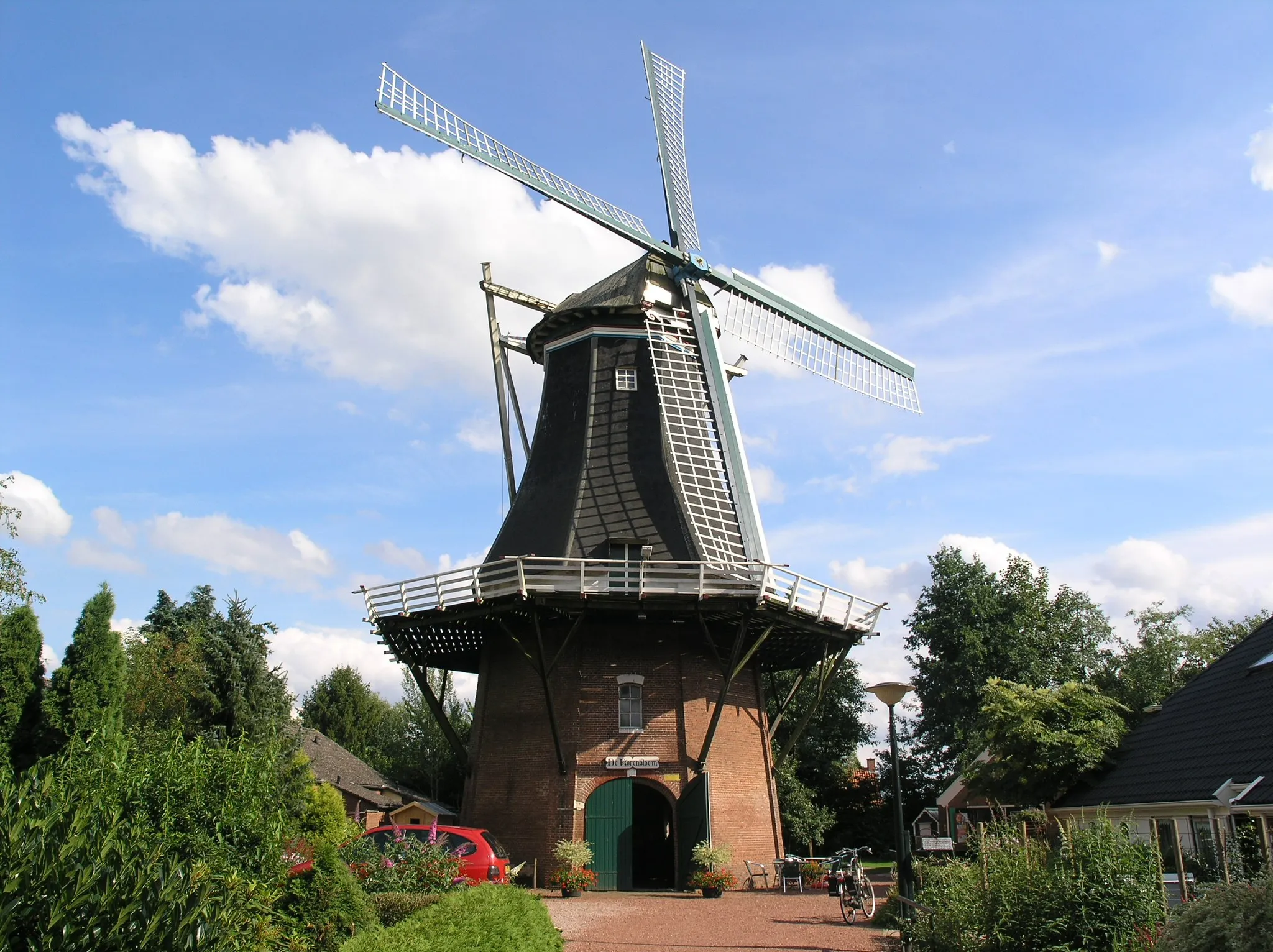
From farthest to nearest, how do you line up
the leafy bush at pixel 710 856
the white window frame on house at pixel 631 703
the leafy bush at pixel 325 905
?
the white window frame on house at pixel 631 703
the leafy bush at pixel 710 856
the leafy bush at pixel 325 905

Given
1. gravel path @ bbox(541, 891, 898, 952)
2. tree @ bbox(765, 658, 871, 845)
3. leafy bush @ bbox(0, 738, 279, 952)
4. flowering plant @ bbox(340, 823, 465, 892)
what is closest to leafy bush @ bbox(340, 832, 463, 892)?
flowering plant @ bbox(340, 823, 465, 892)

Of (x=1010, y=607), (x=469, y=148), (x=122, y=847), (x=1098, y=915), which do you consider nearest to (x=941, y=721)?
(x=1010, y=607)

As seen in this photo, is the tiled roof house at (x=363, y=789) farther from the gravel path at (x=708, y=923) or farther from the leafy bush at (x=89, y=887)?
the leafy bush at (x=89, y=887)

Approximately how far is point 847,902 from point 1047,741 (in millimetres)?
5645

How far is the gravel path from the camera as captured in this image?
1142 cm

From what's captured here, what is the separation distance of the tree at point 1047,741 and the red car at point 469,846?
965cm

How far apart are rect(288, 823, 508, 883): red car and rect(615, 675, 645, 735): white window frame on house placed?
4.48 m

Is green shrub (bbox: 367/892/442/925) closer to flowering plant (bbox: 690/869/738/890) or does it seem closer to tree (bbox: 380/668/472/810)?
flowering plant (bbox: 690/869/738/890)

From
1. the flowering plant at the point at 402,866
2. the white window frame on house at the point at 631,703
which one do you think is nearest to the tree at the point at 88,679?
the flowering plant at the point at 402,866

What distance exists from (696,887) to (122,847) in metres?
14.9

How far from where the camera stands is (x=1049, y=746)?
1745cm

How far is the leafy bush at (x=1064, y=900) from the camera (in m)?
7.73

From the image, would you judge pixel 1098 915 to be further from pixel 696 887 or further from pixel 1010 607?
pixel 1010 607

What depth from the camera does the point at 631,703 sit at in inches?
762
